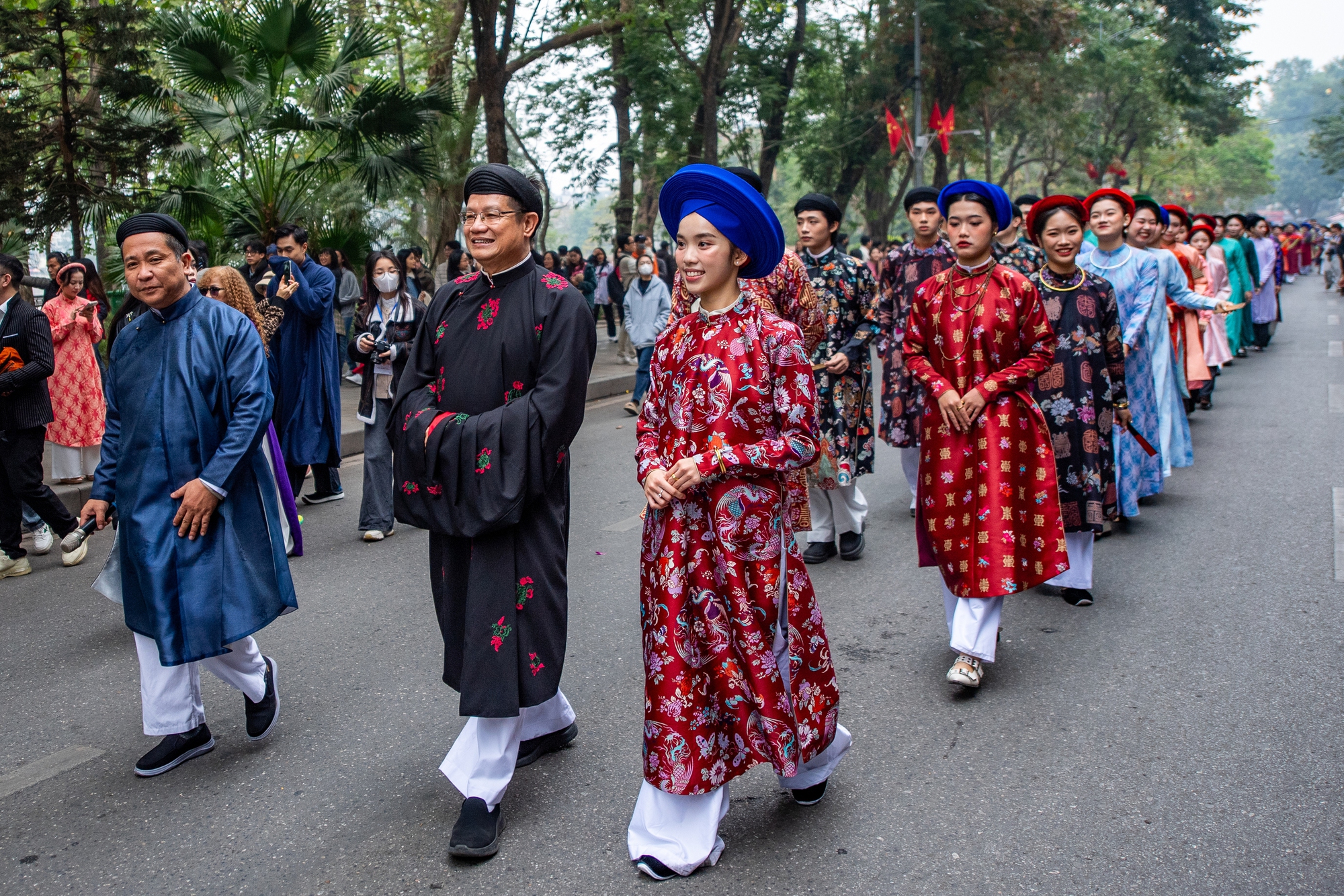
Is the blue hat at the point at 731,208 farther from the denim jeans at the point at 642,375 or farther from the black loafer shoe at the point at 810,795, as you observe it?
the denim jeans at the point at 642,375

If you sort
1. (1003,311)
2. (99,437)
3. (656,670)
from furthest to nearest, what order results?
(99,437), (1003,311), (656,670)

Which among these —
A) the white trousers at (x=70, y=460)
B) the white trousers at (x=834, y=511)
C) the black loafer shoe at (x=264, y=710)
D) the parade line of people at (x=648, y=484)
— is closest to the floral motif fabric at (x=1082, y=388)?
the parade line of people at (x=648, y=484)

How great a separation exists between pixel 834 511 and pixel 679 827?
3.24 m

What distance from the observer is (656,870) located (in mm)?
2941

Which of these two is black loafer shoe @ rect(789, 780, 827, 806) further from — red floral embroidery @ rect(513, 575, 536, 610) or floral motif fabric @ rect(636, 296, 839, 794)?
red floral embroidery @ rect(513, 575, 536, 610)

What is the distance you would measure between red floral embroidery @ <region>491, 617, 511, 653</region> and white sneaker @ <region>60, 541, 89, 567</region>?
4.33 m

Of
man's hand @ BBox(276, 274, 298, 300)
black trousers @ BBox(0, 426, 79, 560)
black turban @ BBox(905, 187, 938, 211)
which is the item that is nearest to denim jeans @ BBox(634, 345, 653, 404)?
man's hand @ BBox(276, 274, 298, 300)

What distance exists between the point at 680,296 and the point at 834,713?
6.22 ft

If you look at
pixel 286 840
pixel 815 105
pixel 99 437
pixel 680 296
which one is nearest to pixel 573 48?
pixel 815 105

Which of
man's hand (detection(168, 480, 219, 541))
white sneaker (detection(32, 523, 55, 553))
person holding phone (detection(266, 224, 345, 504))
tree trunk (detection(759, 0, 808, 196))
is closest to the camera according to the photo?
A: man's hand (detection(168, 480, 219, 541))

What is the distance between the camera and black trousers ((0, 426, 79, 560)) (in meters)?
6.02

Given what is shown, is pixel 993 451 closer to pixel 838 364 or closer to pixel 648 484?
pixel 838 364

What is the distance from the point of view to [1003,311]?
4188 mm

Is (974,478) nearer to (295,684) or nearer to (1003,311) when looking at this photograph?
(1003,311)
